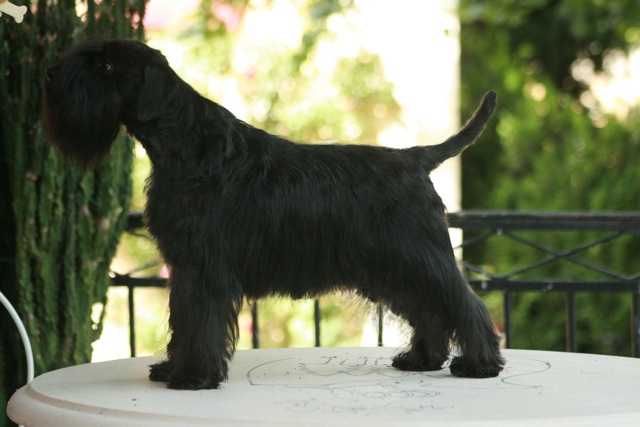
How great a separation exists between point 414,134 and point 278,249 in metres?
3.63

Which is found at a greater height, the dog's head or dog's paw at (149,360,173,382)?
the dog's head

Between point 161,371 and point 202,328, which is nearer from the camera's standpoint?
point 202,328

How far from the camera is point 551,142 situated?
5.71 meters

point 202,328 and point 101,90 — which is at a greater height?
point 101,90

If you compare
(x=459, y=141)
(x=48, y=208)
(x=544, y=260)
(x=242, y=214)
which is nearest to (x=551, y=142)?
(x=544, y=260)

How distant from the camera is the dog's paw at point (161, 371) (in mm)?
2205

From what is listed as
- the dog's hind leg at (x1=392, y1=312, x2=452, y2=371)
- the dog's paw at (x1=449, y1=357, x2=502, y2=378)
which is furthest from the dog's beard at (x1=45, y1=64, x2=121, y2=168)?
the dog's paw at (x1=449, y1=357, x2=502, y2=378)

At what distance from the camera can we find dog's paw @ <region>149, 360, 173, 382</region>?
221cm

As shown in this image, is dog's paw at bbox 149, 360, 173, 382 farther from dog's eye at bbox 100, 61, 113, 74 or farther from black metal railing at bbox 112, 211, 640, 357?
black metal railing at bbox 112, 211, 640, 357

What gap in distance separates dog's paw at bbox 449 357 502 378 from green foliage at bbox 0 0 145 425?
120 centimetres

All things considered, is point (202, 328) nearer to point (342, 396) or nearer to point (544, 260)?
point (342, 396)

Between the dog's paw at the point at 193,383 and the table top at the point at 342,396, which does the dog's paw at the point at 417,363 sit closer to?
the table top at the point at 342,396

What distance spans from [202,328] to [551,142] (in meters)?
4.04

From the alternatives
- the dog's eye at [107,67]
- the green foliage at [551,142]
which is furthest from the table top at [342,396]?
the green foliage at [551,142]
